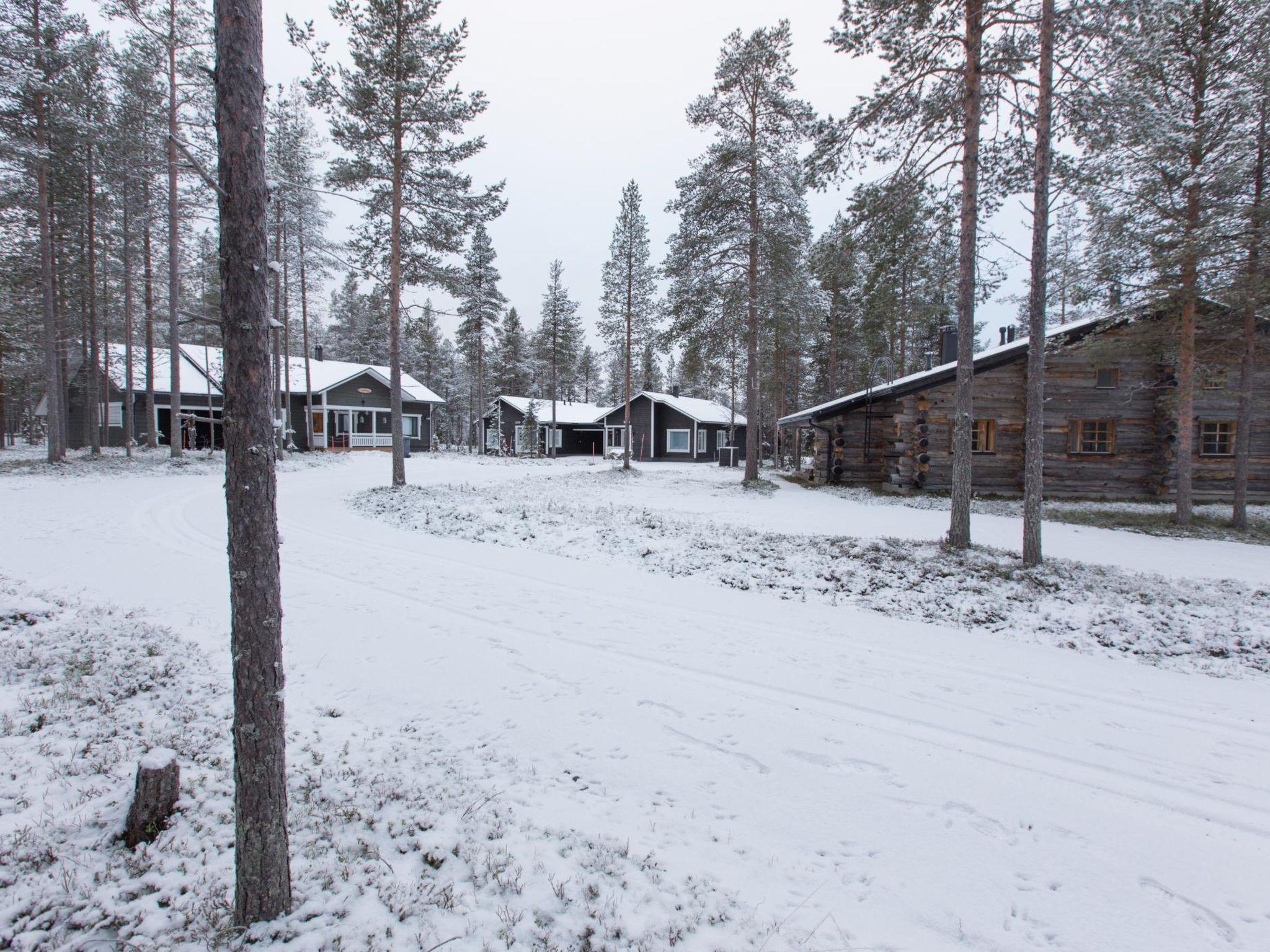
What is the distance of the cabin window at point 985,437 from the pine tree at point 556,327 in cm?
2482

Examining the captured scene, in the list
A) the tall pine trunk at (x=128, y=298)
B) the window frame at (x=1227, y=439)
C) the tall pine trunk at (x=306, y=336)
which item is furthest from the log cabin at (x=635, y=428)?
the window frame at (x=1227, y=439)

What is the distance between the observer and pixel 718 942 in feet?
8.16

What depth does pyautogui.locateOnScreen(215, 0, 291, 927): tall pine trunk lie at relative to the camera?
8.30 ft

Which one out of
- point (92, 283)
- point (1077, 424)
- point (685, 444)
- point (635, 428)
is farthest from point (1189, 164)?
point (92, 283)

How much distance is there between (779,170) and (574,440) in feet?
103

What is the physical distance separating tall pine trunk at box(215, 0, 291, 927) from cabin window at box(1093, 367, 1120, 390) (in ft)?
80.0

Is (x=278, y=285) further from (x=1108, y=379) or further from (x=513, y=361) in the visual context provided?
(x=1108, y=379)

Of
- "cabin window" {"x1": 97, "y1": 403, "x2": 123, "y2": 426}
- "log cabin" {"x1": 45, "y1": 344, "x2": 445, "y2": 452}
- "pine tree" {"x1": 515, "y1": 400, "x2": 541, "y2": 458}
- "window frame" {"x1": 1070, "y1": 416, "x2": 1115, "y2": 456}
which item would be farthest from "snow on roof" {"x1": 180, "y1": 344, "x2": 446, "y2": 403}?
"window frame" {"x1": 1070, "y1": 416, "x2": 1115, "y2": 456}

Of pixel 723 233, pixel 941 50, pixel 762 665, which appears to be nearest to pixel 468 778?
pixel 762 665

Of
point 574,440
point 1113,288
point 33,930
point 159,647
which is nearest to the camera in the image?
point 33,930

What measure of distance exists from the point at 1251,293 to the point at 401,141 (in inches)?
823

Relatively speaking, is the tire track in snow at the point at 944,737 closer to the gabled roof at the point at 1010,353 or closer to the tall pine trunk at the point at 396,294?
the tall pine trunk at the point at 396,294

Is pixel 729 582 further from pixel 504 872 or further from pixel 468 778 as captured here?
pixel 504 872

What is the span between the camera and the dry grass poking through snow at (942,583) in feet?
21.7
